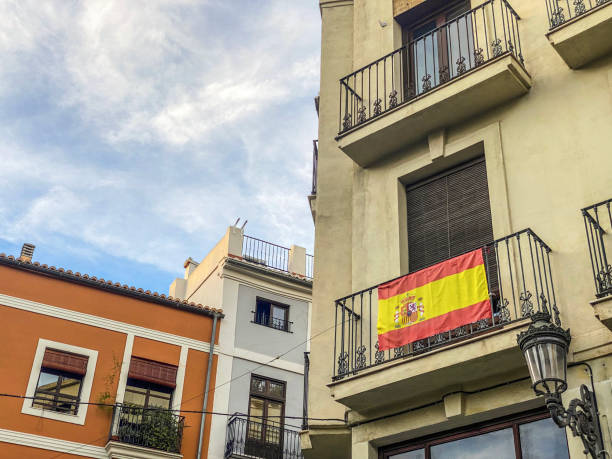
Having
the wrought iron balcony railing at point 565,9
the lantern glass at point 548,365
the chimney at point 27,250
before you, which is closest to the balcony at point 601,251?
the lantern glass at point 548,365

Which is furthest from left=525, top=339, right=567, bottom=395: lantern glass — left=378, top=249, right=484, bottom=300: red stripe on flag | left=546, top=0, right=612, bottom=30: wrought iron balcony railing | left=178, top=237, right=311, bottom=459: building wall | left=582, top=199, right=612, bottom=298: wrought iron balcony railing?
left=178, top=237, right=311, bottom=459: building wall

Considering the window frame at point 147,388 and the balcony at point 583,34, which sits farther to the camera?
the window frame at point 147,388

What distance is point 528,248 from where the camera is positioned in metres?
9.27

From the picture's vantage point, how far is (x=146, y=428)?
69.8 feet

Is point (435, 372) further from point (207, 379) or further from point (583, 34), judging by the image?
point (207, 379)

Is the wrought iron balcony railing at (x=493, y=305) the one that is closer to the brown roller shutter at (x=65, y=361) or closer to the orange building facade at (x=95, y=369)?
the orange building facade at (x=95, y=369)

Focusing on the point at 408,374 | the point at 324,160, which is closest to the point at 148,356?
the point at 324,160

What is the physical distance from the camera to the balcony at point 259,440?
22.6 metres

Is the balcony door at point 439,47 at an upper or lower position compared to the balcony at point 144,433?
upper

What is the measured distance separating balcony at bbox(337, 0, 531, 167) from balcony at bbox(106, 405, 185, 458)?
11.2 m

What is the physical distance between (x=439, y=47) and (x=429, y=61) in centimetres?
25

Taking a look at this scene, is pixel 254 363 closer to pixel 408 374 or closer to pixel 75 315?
pixel 75 315

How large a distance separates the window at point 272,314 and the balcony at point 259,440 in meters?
3.30

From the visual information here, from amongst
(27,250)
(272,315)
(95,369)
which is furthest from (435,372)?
Result: (27,250)
